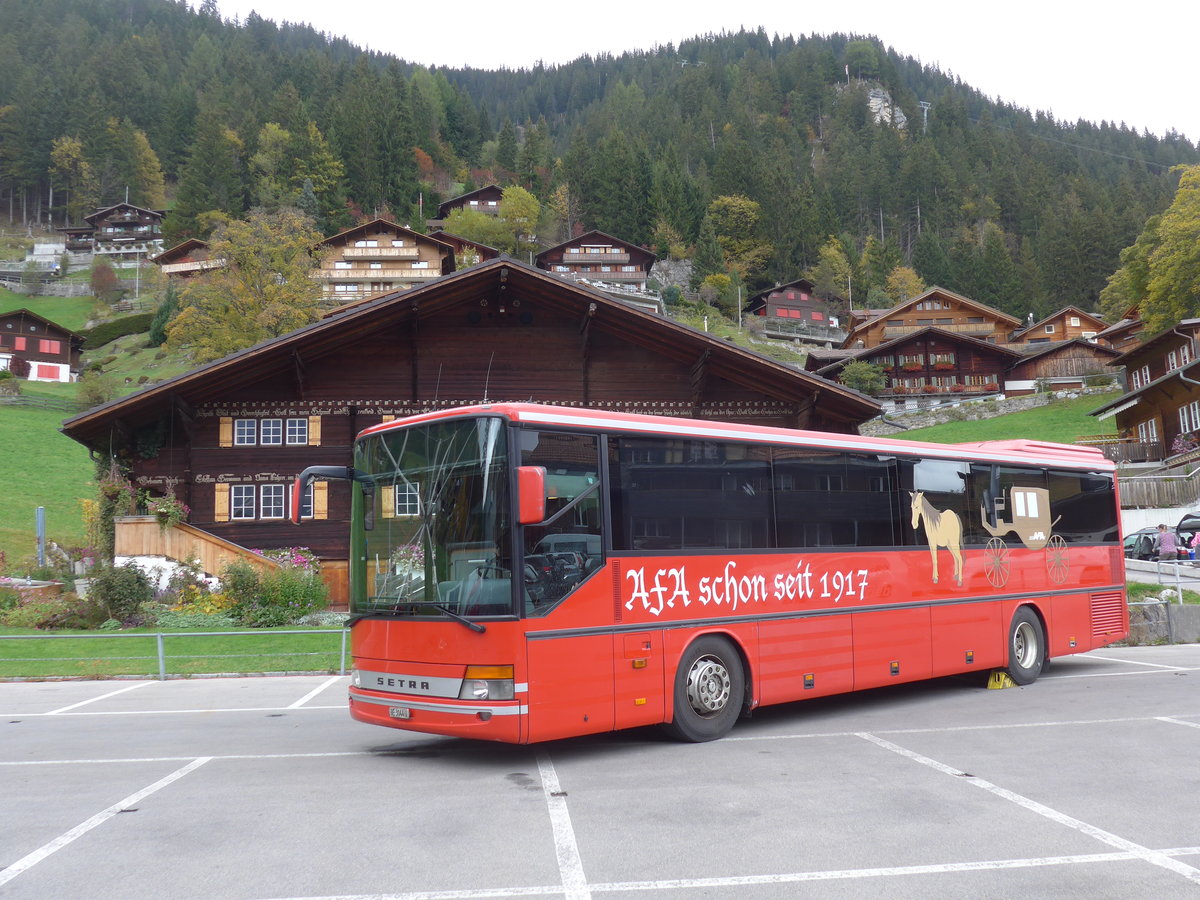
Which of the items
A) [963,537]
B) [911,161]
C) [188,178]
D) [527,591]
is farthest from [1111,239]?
[527,591]

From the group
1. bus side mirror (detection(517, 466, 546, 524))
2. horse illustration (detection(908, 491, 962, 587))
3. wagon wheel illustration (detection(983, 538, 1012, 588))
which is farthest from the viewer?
wagon wheel illustration (detection(983, 538, 1012, 588))

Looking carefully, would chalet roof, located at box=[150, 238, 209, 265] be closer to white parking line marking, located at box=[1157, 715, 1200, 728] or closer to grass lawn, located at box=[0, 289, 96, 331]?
grass lawn, located at box=[0, 289, 96, 331]

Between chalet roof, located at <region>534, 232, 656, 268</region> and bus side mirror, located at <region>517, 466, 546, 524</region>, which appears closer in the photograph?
bus side mirror, located at <region>517, 466, 546, 524</region>

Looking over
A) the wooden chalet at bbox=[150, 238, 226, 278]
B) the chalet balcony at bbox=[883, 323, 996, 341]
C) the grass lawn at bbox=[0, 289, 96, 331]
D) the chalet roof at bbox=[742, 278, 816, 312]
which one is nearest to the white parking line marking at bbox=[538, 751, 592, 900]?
the chalet balcony at bbox=[883, 323, 996, 341]

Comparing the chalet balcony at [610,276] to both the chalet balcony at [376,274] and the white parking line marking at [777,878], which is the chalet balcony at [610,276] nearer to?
the chalet balcony at [376,274]

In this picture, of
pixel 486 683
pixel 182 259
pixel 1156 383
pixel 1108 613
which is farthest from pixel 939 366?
pixel 486 683

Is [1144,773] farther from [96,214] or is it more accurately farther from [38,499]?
[96,214]

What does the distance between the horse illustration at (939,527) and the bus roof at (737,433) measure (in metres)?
0.66

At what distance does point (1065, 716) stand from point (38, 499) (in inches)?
1789

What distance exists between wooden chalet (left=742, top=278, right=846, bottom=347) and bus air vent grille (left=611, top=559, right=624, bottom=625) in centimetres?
9958

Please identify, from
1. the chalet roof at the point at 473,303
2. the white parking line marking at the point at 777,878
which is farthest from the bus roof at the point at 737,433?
the chalet roof at the point at 473,303

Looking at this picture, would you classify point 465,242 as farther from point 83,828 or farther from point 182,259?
point 83,828

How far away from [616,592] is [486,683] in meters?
1.53

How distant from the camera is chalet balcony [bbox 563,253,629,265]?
10175 cm
